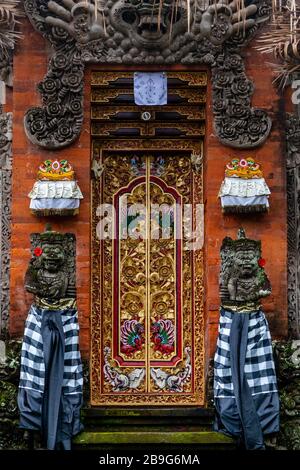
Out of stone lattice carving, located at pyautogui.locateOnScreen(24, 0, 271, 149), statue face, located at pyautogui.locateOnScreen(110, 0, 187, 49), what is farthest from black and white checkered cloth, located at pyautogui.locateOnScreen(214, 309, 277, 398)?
statue face, located at pyautogui.locateOnScreen(110, 0, 187, 49)

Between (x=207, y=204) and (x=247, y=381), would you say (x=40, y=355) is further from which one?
(x=207, y=204)

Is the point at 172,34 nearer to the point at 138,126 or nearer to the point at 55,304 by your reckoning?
the point at 138,126

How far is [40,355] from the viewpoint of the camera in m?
11.0

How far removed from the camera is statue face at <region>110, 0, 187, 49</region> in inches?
455

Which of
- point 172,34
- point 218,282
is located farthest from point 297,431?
point 172,34

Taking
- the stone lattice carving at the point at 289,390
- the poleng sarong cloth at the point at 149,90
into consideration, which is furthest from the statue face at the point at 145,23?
the stone lattice carving at the point at 289,390

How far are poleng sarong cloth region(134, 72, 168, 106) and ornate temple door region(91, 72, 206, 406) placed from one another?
103 millimetres

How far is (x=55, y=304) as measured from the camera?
1110 cm

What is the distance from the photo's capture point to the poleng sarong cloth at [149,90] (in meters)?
11.8

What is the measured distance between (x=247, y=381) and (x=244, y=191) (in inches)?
80.8

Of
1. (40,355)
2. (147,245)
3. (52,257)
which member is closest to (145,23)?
(147,245)

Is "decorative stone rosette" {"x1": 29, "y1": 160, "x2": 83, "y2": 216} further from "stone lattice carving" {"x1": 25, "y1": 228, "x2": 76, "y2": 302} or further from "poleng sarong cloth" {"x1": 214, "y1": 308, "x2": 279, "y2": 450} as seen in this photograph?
"poleng sarong cloth" {"x1": 214, "y1": 308, "x2": 279, "y2": 450}

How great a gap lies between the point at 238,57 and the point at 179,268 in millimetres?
2456

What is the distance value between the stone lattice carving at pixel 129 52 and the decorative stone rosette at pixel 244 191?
332 millimetres
